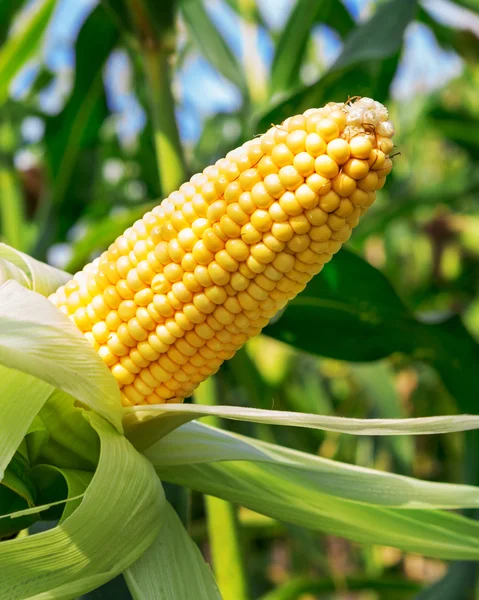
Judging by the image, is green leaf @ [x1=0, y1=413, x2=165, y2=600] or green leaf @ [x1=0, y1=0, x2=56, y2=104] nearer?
green leaf @ [x1=0, y1=413, x2=165, y2=600]

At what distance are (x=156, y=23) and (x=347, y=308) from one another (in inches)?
21.4

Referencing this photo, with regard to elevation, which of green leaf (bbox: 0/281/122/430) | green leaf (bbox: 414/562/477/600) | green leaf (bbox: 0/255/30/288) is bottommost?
green leaf (bbox: 414/562/477/600)

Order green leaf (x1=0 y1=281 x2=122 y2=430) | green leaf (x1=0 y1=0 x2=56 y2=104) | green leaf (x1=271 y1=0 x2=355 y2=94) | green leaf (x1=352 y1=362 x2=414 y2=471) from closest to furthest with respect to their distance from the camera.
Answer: green leaf (x1=0 y1=281 x2=122 y2=430)
green leaf (x1=271 y1=0 x2=355 y2=94)
green leaf (x1=0 y1=0 x2=56 y2=104)
green leaf (x1=352 y1=362 x2=414 y2=471)

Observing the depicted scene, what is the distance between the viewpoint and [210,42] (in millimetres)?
1702

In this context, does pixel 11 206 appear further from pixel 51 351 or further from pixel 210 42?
pixel 51 351

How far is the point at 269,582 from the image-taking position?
2.46 metres

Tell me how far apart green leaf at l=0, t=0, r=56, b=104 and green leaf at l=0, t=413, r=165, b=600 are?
1224 mm

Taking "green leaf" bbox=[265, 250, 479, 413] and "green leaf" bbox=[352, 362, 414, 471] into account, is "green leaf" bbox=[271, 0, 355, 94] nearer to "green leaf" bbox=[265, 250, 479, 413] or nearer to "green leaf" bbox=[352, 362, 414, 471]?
"green leaf" bbox=[265, 250, 479, 413]

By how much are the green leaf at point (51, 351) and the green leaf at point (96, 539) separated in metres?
0.04

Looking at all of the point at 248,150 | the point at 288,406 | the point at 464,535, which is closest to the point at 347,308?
the point at 464,535

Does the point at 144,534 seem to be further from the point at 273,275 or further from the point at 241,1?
the point at 241,1

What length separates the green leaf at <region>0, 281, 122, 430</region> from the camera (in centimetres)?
54

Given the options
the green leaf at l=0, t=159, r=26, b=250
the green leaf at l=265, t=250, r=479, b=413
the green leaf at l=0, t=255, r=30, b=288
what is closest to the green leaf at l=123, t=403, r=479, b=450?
the green leaf at l=0, t=255, r=30, b=288

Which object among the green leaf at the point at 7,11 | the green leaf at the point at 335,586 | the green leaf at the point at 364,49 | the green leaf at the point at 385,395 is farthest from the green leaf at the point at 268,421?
the green leaf at the point at 7,11
